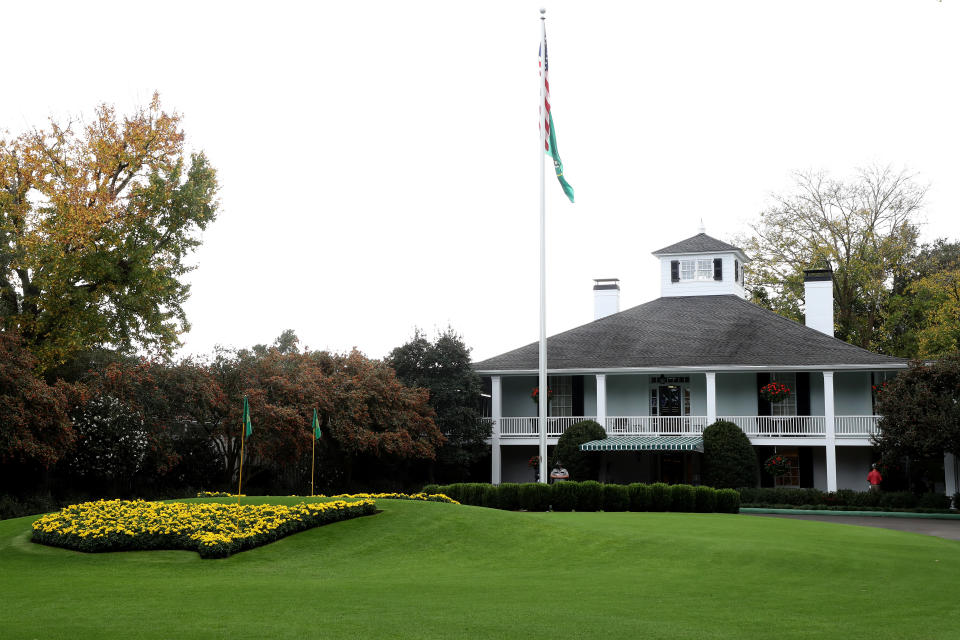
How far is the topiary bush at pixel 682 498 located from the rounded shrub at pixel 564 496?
2691 mm

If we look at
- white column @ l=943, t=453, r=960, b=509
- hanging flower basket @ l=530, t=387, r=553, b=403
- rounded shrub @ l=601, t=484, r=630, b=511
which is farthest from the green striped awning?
white column @ l=943, t=453, r=960, b=509

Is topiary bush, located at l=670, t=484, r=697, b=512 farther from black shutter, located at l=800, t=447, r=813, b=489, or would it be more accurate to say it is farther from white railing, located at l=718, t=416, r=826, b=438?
black shutter, located at l=800, t=447, r=813, b=489

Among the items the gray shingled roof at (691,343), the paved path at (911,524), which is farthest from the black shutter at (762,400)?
the paved path at (911,524)

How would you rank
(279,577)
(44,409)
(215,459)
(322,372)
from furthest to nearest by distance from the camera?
1. (322,372)
2. (215,459)
3. (44,409)
4. (279,577)

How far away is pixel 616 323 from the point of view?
1623 inches

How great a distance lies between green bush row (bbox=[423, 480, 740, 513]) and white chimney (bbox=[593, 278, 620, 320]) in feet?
60.1

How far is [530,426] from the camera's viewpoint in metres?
37.3

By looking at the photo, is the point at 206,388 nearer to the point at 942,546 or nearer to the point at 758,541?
the point at 758,541

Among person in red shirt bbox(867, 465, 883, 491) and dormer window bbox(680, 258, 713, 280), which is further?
dormer window bbox(680, 258, 713, 280)

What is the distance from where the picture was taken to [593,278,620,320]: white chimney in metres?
44.0

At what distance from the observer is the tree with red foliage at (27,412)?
73.0 ft

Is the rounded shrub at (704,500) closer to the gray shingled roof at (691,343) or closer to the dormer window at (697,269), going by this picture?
the gray shingled roof at (691,343)

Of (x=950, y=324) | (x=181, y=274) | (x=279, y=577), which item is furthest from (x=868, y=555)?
(x=950, y=324)

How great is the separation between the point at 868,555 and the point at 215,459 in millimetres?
22007
